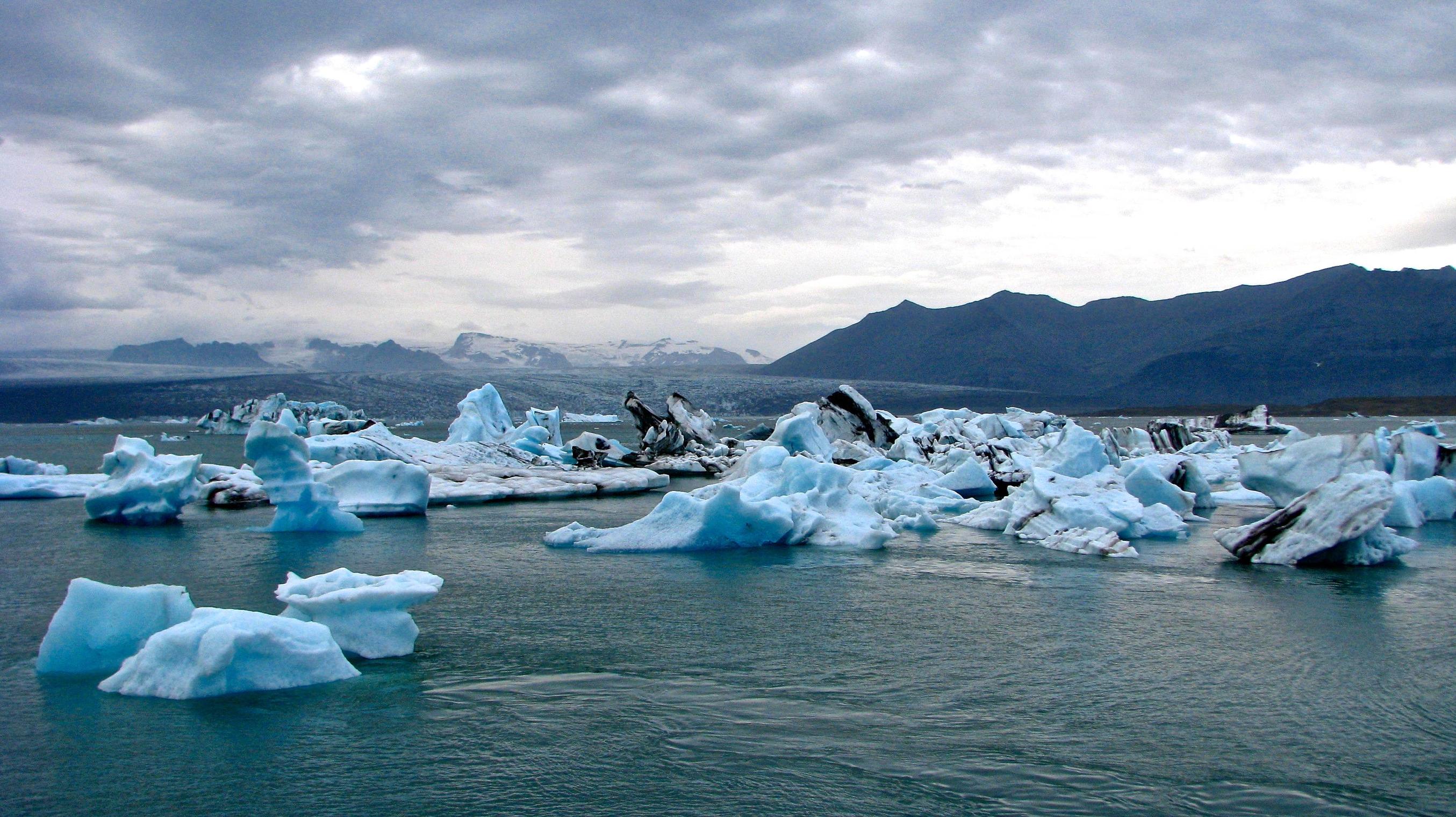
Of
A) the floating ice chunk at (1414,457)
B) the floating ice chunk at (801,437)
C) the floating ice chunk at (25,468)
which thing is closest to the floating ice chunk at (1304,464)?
the floating ice chunk at (1414,457)

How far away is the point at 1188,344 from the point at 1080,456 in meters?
150

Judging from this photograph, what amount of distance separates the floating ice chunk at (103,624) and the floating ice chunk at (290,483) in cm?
660

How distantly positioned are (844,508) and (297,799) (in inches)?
339

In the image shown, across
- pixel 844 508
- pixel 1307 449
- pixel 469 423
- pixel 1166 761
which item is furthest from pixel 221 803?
pixel 469 423

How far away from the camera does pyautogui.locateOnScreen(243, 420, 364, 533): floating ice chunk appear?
11.8 metres

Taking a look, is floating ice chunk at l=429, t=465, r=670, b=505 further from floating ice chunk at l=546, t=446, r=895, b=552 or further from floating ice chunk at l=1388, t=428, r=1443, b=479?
floating ice chunk at l=1388, t=428, r=1443, b=479

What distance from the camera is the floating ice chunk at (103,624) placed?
5348 mm

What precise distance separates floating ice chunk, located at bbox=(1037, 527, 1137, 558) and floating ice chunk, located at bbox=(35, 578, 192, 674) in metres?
7.79

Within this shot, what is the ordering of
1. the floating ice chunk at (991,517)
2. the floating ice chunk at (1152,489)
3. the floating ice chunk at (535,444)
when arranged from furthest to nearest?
the floating ice chunk at (535,444) → the floating ice chunk at (1152,489) → the floating ice chunk at (991,517)

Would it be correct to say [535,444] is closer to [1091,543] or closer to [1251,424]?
[1091,543]

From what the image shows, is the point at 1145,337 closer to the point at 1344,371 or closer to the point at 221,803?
A: the point at 1344,371

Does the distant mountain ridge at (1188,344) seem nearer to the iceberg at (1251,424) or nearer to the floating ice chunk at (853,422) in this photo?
the iceberg at (1251,424)

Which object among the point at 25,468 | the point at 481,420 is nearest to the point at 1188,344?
the point at 481,420

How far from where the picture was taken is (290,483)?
1198 centimetres
